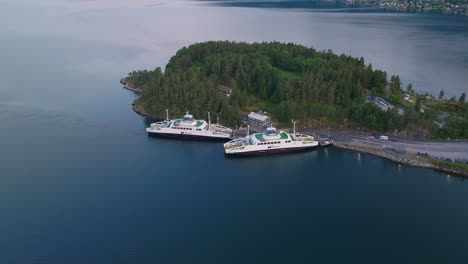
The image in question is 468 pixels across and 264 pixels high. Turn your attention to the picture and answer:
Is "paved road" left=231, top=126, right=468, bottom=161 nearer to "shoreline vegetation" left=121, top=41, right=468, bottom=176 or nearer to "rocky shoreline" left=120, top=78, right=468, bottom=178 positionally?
"rocky shoreline" left=120, top=78, right=468, bottom=178

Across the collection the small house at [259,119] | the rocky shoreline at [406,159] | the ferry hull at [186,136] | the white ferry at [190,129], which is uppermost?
the small house at [259,119]

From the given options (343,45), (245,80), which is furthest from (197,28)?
(245,80)

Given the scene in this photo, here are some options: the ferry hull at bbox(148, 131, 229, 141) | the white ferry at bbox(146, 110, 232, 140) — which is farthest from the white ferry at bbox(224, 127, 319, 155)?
the white ferry at bbox(146, 110, 232, 140)

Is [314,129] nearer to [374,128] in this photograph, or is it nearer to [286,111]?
[286,111]

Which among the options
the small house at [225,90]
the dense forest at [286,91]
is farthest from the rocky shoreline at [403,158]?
the small house at [225,90]

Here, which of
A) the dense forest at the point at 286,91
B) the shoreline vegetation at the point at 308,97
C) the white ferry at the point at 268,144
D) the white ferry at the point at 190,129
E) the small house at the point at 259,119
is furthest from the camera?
the small house at the point at 259,119

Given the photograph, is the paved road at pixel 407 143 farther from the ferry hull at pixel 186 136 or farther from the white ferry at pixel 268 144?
the white ferry at pixel 268 144
